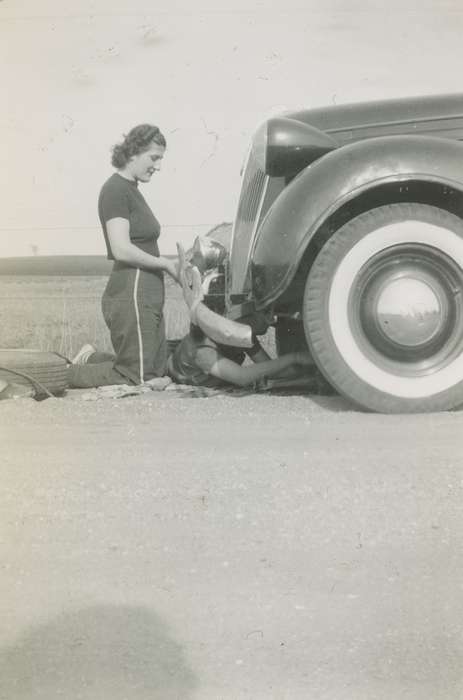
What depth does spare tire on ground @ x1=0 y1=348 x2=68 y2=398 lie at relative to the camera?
14.2 ft

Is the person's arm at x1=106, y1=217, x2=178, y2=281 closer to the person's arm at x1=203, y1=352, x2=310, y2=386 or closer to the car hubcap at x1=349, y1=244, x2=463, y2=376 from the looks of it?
the person's arm at x1=203, y1=352, x2=310, y2=386

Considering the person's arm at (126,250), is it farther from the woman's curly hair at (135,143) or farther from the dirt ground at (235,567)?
the dirt ground at (235,567)

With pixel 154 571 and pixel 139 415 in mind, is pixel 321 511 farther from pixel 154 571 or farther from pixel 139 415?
pixel 139 415

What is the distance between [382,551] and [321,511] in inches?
10.1

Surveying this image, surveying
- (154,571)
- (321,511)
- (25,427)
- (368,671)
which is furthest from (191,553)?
(25,427)

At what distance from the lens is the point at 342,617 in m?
1.75

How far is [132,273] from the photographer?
4734 millimetres

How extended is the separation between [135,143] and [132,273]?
2.45 ft

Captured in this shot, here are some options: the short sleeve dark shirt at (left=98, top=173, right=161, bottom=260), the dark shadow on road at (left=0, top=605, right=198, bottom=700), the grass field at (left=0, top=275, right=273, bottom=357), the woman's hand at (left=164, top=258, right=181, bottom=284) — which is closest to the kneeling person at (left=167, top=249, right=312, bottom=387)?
the woman's hand at (left=164, top=258, right=181, bottom=284)

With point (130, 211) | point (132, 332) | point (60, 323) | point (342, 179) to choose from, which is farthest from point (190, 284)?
point (60, 323)

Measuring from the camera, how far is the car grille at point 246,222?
14.5ft

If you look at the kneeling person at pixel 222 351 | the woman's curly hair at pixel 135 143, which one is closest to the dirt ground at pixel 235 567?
the kneeling person at pixel 222 351

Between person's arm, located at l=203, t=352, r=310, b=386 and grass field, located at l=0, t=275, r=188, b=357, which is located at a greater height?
person's arm, located at l=203, t=352, r=310, b=386

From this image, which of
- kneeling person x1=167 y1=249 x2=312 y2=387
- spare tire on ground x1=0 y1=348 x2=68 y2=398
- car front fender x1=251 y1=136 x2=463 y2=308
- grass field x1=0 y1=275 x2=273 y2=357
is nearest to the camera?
car front fender x1=251 y1=136 x2=463 y2=308
